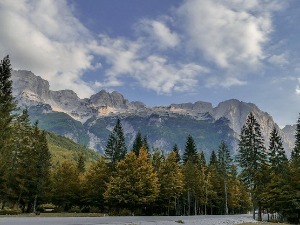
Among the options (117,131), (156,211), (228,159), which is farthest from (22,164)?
(228,159)

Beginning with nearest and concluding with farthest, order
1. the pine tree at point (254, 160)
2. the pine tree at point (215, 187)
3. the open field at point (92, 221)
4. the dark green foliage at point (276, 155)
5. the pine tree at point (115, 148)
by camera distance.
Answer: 1. the open field at point (92, 221)
2. the pine tree at point (254, 160)
3. the dark green foliage at point (276, 155)
4. the pine tree at point (115, 148)
5. the pine tree at point (215, 187)

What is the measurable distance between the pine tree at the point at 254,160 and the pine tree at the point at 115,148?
29.2 meters

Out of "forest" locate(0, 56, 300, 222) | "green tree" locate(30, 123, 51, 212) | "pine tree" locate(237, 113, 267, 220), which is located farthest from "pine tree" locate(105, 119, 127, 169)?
"pine tree" locate(237, 113, 267, 220)

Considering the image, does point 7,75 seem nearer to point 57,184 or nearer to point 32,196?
point 32,196

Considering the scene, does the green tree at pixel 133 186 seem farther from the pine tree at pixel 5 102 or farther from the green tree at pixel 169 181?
the pine tree at pixel 5 102

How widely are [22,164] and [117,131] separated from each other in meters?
26.4

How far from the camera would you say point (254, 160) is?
6625 cm

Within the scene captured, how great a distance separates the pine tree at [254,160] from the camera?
66.1 meters

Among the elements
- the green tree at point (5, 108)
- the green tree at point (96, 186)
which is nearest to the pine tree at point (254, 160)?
the green tree at point (96, 186)

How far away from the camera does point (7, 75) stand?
167 feet

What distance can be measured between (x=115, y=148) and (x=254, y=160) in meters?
34.1

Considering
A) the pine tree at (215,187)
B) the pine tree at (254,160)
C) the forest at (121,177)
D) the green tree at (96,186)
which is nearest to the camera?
the forest at (121,177)

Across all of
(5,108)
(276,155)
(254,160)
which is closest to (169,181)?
(254,160)

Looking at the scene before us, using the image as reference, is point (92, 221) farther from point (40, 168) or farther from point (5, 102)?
point (40, 168)
